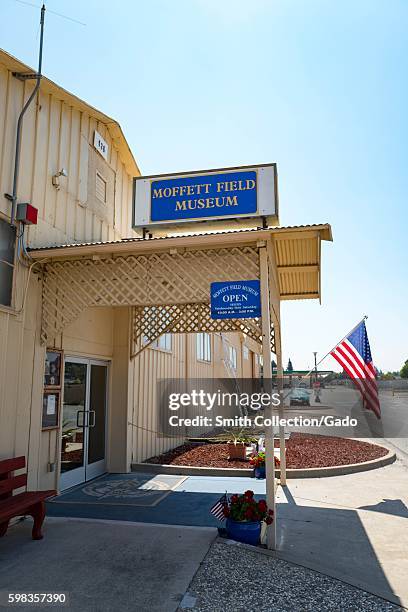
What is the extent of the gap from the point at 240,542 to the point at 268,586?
0.99 metres

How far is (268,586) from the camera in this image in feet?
13.1

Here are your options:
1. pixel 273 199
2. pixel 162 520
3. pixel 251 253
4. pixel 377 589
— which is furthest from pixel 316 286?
pixel 377 589

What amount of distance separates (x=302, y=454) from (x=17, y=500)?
272 inches

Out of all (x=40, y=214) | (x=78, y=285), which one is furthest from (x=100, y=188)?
(x=78, y=285)

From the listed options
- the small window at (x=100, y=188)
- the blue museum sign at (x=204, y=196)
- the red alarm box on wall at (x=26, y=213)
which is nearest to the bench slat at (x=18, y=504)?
the red alarm box on wall at (x=26, y=213)

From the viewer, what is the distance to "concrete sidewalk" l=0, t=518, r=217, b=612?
371cm

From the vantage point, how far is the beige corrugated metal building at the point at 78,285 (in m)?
5.85

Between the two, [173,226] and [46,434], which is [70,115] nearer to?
[173,226]

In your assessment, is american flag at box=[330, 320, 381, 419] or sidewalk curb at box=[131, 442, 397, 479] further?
sidewalk curb at box=[131, 442, 397, 479]

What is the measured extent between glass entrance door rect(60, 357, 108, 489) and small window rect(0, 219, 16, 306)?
75.3 inches

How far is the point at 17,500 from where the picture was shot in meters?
4.96

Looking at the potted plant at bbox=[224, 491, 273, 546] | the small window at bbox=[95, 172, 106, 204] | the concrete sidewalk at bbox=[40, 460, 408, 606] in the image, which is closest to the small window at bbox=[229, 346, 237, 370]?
the concrete sidewalk at bbox=[40, 460, 408, 606]

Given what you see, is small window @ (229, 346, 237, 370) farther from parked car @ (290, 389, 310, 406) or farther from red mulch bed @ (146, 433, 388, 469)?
parked car @ (290, 389, 310, 406)

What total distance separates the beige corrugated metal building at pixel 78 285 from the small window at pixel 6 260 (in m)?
0.02
